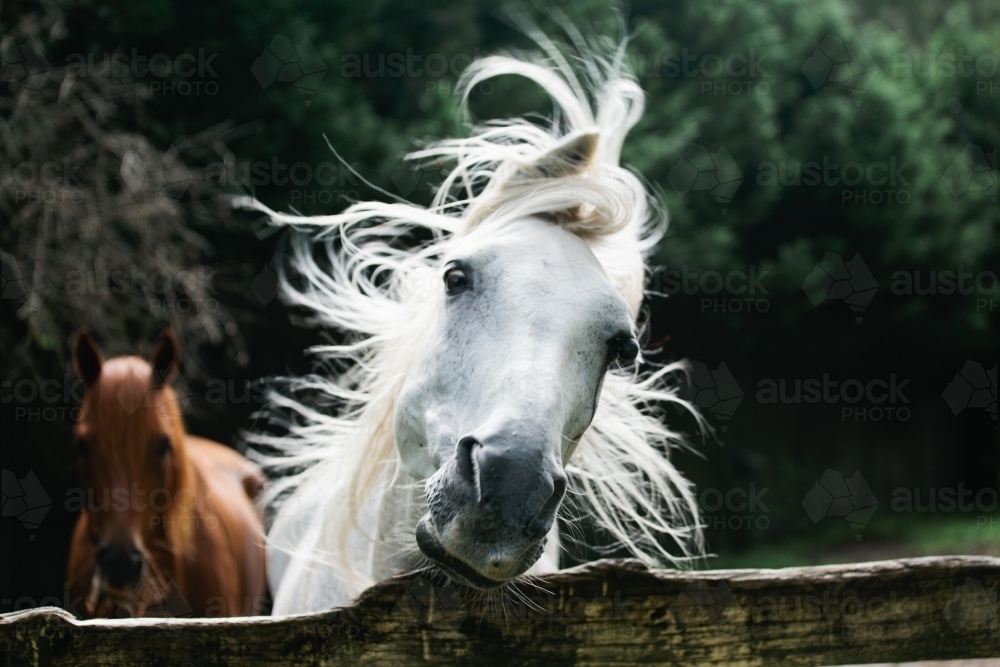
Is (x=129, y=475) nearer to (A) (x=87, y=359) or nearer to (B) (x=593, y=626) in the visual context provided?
(A) (x=87, y=359)

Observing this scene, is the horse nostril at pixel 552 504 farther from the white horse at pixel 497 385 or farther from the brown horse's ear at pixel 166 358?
the brown horse's ear at pixel 166 358

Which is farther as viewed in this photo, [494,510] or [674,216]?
[674,216]

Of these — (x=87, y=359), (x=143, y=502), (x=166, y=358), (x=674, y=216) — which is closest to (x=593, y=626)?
(x=143, y=502)

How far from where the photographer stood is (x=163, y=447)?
3.60 meters

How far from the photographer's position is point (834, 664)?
5.30 feet

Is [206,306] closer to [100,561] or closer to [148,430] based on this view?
[148,430]

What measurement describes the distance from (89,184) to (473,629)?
4617 mm

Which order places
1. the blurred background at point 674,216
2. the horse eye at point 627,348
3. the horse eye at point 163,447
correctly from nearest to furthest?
the horse eye at point 627,348, the horse eye at point 163,447, the blurred background at point 674,216

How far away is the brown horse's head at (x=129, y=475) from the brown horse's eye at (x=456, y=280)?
2226 mm

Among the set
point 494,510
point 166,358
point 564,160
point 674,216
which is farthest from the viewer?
point 674,216

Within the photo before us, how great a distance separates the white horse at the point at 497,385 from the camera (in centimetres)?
147

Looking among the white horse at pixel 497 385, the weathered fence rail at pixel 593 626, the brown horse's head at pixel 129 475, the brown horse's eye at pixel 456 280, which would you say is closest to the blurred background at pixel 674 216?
the white horse at pixel 497 385

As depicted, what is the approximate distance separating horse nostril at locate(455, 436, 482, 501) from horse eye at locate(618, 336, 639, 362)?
49 centimetres

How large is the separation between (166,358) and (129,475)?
0.59 m
